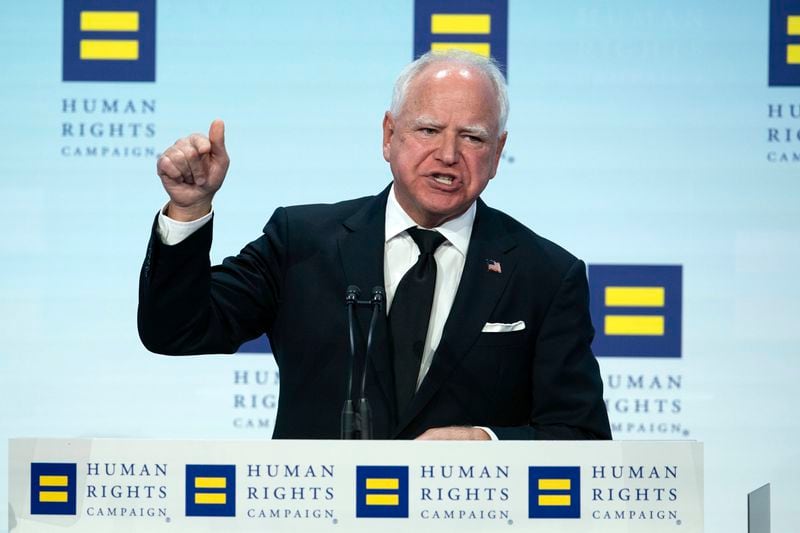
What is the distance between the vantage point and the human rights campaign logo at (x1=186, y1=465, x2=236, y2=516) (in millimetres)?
1621

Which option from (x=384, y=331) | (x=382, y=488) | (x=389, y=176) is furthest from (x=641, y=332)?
(x=382, y=488)

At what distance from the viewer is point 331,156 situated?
12.5 ft

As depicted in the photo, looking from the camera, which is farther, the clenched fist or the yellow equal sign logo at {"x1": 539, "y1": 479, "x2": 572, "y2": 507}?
the clenched fist

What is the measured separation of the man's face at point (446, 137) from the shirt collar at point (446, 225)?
66 mm

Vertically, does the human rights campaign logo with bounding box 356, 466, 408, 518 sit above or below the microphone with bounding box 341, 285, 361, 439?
below

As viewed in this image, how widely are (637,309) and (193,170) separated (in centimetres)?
226

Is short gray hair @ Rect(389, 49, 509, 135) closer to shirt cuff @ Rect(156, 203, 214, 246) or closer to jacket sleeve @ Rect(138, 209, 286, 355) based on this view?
jacket sleeve @ Rect(138, 209, 286, 355)

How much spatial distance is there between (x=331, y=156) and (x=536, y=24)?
0.88 meters

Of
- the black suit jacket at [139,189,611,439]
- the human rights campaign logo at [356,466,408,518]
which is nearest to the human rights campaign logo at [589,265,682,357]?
the black suit jacket at [139,189,611,439]

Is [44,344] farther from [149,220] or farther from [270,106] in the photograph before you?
[270,106]

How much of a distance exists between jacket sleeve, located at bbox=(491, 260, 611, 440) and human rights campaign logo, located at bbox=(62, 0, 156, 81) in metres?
2.11

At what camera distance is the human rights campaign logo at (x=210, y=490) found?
5.32ft

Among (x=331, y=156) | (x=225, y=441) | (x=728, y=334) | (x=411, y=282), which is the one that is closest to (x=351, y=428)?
(x=225, y=441)

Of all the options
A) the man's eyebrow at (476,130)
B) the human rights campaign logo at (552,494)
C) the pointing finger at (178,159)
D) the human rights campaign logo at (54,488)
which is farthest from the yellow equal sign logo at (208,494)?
the man's eyebrow at (476,130)
